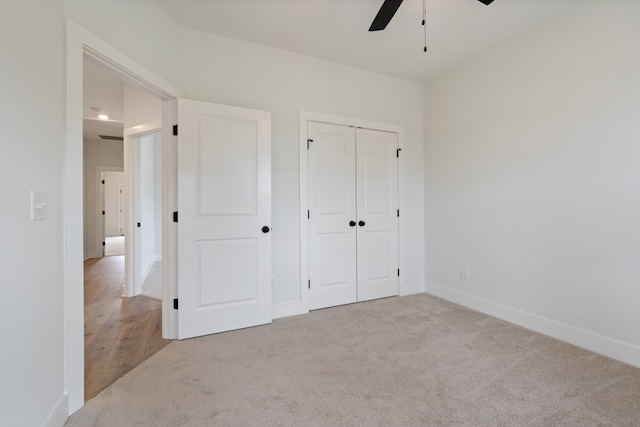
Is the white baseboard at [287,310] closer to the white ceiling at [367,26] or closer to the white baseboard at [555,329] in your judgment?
the white baseboard at [555,329]

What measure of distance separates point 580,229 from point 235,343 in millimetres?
2920

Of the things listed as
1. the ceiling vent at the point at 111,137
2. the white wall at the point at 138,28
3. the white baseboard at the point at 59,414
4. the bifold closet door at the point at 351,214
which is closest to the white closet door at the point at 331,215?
the bifold closet door at the point at 351,214

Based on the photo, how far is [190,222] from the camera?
2.35m

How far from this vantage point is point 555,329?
2342mm

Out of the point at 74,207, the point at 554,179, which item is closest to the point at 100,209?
the point at 74,207

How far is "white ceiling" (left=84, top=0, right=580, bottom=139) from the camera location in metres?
2.20

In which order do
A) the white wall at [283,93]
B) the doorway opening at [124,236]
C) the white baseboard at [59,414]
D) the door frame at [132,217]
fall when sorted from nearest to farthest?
1. the white baseboard at [59,414]
2. the doorway opening at [124,236]
3. the white wall at [283,93]
4. the door frame at [132,217]

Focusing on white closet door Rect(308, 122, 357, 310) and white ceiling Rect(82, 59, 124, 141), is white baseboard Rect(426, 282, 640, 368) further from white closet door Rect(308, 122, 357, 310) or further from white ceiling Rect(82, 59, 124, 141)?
white ceiling Rect(82, 59, 124, 141)

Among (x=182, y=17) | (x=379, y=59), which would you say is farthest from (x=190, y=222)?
(x=379, y=59)

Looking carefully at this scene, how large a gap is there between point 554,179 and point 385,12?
1947 millimetres

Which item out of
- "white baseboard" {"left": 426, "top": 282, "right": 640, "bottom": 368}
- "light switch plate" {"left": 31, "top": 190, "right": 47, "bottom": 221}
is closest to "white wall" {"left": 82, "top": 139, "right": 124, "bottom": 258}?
"light switch plate" {"left": 31, "top": 190, "right": 47, "bottom": 221}

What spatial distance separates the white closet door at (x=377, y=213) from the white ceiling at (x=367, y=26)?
2.82 ft

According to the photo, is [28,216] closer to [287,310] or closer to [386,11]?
[287,310]

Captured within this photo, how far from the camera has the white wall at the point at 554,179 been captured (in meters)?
1.98
